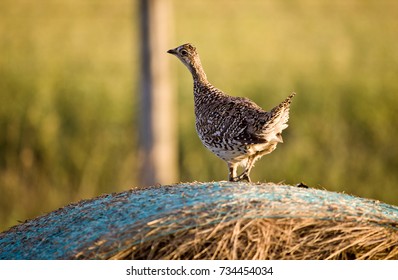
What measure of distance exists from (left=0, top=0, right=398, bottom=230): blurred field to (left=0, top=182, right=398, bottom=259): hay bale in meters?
6.55

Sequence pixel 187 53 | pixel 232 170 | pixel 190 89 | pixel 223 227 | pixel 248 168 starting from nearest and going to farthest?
pixel 223 227 < pixel 248 168 < pixel 232 170 < pixel 187 53 < pixel 190 89

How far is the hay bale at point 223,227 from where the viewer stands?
5285 millimetres

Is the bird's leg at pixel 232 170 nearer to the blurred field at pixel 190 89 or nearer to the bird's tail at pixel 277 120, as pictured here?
the bird's tail at pixel 277 120

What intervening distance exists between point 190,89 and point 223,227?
11.0 meters

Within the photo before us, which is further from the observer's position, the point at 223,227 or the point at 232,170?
the point at 232,170

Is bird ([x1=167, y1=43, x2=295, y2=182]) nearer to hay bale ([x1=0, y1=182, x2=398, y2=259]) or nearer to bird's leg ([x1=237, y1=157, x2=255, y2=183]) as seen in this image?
bird's leg ([x1=237, y1=157, x2=255, y2=183])

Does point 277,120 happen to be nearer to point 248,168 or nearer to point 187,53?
point 248,168

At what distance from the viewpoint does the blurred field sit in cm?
1276

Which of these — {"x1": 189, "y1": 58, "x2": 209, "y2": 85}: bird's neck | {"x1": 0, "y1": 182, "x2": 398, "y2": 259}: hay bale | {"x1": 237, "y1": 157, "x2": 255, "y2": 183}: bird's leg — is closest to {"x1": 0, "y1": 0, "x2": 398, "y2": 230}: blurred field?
{"x1": 189, "y1": 58, "x2": 209, "y2": 85}: bird's neck

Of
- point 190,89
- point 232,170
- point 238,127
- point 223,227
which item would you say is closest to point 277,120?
point 238,127

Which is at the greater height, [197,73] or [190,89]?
[197,73]

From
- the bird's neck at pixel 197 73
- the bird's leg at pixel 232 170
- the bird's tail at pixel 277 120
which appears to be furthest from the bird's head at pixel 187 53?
the bird's tail at pixel 277 120

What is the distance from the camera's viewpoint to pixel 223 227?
5.28m

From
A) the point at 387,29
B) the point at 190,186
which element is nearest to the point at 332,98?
the point at 387,29
